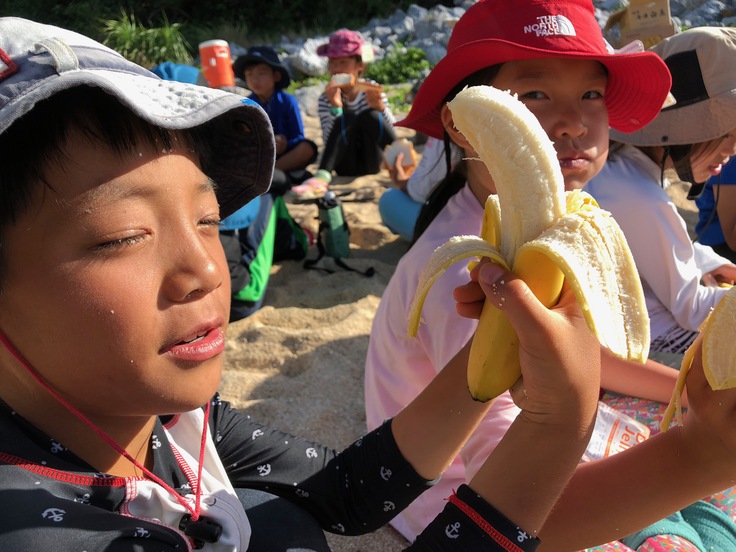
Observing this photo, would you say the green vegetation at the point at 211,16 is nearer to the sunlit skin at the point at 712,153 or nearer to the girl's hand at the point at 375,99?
the girl's hand at the point at 375,99

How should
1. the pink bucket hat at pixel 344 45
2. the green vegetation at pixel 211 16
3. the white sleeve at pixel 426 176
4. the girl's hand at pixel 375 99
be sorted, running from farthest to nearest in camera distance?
the green vegetation at pixel 211 16
the pink bucket hat at pixel 344 45
the girl's hand at pixel 375 99
the white sleeve at pixel 426 176

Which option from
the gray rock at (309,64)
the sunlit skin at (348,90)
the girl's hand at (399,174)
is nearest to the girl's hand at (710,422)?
the girl's hand at (399,174)

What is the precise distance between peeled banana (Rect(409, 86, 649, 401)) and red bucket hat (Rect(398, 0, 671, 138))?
592mm

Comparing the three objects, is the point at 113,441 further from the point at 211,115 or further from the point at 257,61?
the point at 257,61

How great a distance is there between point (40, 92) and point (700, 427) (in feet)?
3.78

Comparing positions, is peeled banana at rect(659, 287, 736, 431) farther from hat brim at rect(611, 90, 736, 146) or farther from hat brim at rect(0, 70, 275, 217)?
hat brim at rect(611, 90, 736, 146)

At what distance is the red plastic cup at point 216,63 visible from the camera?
15.0 ft

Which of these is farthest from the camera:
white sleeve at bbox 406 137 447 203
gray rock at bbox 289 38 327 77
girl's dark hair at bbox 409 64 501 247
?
gray rock at bbox 289 38 327 77

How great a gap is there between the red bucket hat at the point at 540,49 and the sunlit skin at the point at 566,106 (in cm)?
5

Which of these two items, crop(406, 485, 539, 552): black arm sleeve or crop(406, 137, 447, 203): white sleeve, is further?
crop(406, 137, 447, 203): white sleeve

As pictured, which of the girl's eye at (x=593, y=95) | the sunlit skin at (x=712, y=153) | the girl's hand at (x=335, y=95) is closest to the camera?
the girl's eye at (x=593, y=95)

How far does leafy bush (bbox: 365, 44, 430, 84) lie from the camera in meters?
10.6

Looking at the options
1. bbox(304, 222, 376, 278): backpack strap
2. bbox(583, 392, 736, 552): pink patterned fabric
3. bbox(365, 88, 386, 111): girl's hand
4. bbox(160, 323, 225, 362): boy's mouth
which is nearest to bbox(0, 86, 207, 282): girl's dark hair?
bbox(160, 323, 225, 362): boy's mouth

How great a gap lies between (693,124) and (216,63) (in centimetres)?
350
